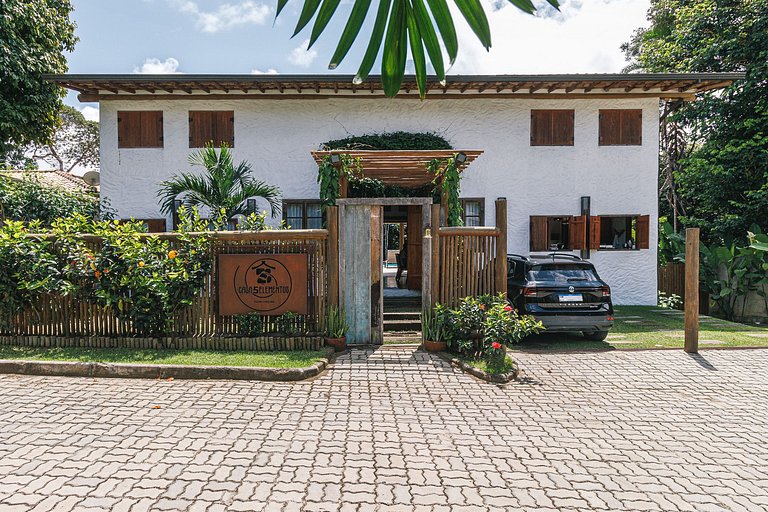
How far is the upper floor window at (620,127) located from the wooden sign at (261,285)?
1041 centimetres

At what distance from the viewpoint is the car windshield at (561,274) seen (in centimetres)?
902

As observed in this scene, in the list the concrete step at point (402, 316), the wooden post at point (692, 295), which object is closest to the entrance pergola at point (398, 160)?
the concrete step at point (402, 316)

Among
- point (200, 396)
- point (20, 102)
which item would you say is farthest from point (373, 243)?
point (20, 102)

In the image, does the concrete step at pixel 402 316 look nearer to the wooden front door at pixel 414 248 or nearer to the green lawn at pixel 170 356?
the green lawn at pixel 170 356

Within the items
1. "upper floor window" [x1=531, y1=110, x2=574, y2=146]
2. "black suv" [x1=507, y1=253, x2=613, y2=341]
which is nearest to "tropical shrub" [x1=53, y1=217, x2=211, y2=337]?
"black suv" [x1=507, y1=253, x2=613, y2=341]

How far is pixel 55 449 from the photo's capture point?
4234mm

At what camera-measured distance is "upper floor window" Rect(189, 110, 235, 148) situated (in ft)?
45.5

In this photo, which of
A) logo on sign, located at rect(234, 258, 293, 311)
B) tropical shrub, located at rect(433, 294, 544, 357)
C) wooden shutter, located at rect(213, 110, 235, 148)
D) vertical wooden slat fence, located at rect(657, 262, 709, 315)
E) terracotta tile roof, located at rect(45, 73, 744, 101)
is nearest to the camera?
tropical shrub, located at rect(433, 294, 544, 357)

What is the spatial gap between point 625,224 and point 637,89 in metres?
3.82

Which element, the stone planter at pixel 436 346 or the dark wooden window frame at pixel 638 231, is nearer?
the stone planter at pixel 436 346

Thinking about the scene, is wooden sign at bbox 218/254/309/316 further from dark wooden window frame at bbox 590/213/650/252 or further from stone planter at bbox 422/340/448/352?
dark wooden window frame at bbox 590/213/650/252

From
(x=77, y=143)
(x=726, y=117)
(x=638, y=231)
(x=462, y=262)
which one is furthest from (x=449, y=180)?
(x=77, y=143)

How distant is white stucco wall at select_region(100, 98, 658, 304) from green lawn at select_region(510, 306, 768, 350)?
8.12 feet

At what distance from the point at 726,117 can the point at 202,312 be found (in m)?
18.0
